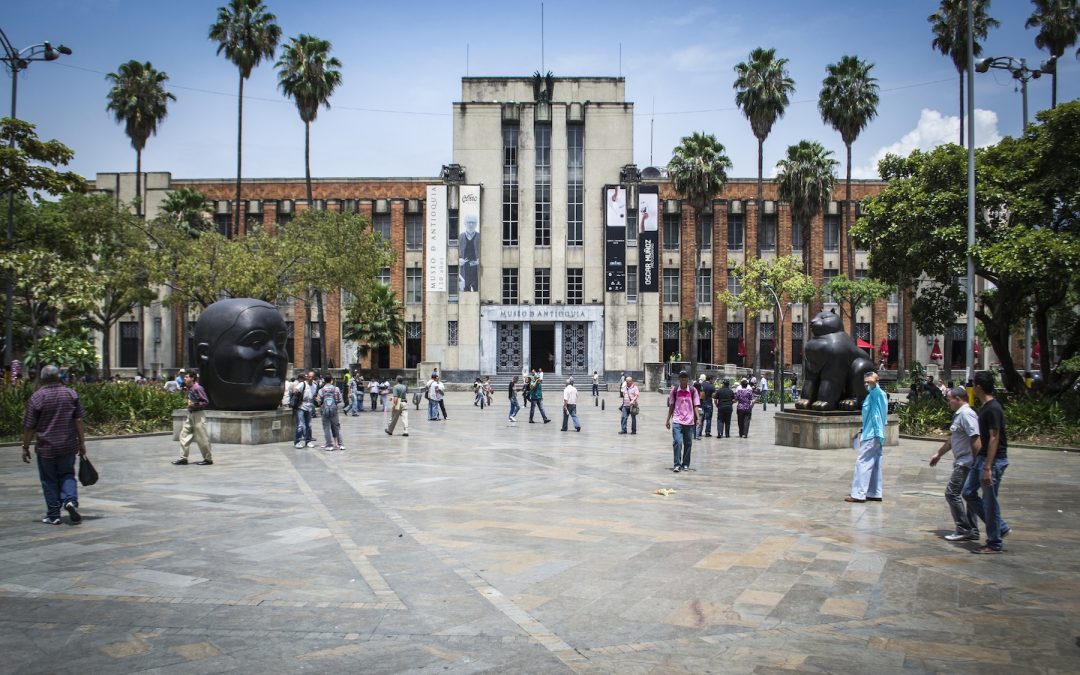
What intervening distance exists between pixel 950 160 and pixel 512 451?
50.7 ft

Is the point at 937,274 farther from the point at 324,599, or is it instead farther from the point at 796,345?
the point at 796,345

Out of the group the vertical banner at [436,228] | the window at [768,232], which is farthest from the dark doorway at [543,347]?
the window at [768,232]

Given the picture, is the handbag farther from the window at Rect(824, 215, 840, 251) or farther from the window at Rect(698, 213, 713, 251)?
the window at Rect(824, 215, 840, 251)

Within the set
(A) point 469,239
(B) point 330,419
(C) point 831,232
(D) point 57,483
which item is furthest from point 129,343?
(D) point 57,483

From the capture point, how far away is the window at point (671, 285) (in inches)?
2269

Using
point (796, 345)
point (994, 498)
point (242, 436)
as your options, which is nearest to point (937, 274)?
point (994, 498)

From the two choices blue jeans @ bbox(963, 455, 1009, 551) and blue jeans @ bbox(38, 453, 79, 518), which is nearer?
blue jeans @ bbox(963, 455, 1009, 551)

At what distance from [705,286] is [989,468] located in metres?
50.5

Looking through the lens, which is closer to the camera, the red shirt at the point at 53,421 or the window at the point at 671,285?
the red shirt at the point at 53,421

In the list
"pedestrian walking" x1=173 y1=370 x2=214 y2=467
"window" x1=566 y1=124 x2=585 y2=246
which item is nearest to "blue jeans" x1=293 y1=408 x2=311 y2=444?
"pedestrian walking" x1=173 y1=370 x2=214 y2=467

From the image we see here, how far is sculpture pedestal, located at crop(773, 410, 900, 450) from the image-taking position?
18.5 m

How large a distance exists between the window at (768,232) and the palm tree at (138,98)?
131ft

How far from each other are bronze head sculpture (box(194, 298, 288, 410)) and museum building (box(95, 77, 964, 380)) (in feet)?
104

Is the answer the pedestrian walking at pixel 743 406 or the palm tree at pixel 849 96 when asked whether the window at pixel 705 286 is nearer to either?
the palm tree at pixel 849 96
